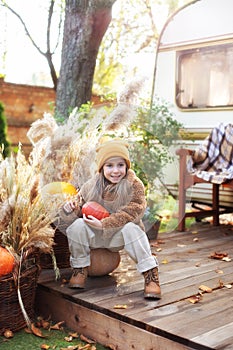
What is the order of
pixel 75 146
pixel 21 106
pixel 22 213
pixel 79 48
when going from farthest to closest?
1. pixel 21 106
2. pixel 79 48
3. pixel 75 146
4. pixel 22 213

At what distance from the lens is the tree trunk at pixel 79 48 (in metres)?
5.59

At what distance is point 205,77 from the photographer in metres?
5.74

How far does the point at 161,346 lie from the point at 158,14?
368 inches

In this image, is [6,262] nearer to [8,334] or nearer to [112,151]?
[8,334]

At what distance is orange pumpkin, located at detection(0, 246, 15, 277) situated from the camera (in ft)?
8.88

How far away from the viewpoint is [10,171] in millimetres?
2842

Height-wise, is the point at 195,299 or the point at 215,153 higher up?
the point at 215,153

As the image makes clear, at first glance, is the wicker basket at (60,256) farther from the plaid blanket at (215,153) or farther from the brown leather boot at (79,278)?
the plaid blanket at (215,153)

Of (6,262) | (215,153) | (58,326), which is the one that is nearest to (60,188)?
(6,262)

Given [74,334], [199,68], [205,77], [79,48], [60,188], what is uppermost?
[79,48]

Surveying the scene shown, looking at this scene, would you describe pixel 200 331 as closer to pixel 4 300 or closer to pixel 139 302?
pixel 139 302

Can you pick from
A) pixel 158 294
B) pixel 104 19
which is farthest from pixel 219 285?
pixel 104 19

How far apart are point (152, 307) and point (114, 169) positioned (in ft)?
2.61

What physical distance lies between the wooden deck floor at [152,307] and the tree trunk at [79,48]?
8.37ft
